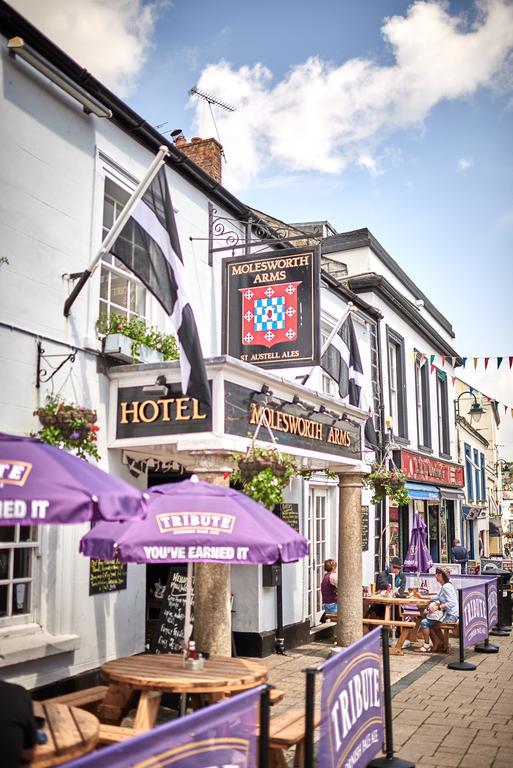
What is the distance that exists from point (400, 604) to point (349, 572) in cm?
160

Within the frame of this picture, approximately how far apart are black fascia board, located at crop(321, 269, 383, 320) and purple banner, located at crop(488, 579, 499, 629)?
6.64 m

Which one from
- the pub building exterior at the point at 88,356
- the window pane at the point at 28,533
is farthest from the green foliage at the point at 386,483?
the window pane at the point at 28,533

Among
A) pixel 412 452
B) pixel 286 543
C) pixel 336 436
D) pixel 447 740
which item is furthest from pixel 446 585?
pixel 412 452

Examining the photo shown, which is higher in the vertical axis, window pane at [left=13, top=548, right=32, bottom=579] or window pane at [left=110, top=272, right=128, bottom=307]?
window pane at [left=110, top=272, right=128, bottom=307]

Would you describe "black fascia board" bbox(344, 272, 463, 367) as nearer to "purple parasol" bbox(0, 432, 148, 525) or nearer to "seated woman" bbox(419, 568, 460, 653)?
"seated woman" bbox(419, 568, 460, 653)

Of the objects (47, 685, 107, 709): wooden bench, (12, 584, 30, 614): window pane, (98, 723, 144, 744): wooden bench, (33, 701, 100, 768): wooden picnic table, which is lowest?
(47, 685, 107, 709): wooden bench

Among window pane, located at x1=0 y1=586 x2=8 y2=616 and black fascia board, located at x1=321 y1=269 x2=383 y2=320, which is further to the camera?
black fascia board, located at x1=321 y1=269 x2=383 y2=320

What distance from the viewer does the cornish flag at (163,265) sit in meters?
7.27

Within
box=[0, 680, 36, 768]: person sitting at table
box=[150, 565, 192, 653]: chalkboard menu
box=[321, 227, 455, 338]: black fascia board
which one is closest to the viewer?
box=[0, 680, 36, 768]: person sitting at table

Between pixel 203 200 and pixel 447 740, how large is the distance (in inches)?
311

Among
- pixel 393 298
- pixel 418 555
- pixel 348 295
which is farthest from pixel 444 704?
pixel 393 298

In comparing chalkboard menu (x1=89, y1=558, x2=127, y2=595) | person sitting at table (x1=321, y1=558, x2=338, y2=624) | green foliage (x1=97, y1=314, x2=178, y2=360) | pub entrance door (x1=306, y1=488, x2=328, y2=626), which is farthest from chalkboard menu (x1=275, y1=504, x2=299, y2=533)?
chalkboard menu (x1=89, y1=558, x2=127, y2=595)

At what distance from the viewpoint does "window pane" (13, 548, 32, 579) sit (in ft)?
23.5

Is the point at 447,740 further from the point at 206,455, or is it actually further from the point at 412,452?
the point at 412,452
